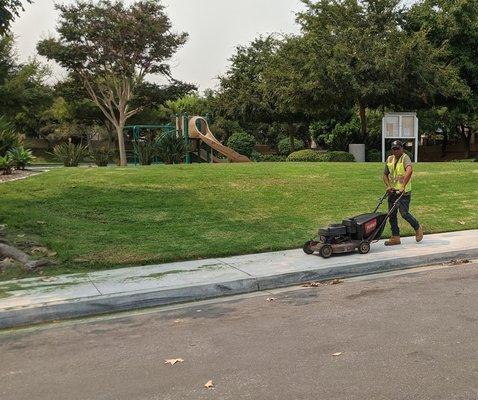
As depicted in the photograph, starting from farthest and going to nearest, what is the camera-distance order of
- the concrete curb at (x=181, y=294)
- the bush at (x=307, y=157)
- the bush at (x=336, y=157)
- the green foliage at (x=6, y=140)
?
the bush at (x=307, y=157) → the bush at (x=336, y=157) → the green foliage at (x=6, y=140) → the concrete curb at (x=181, y=294)

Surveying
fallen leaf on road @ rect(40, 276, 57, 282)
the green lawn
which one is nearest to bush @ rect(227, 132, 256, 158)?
the green lawn

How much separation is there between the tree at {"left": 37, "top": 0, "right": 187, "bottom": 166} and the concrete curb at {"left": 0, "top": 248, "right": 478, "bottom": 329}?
25.3m

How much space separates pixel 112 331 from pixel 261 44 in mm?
41048

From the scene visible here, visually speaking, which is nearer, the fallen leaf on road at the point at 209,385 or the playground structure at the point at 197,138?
the fallen leaf on road at the point at 209,385

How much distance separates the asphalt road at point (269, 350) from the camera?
13.2ft

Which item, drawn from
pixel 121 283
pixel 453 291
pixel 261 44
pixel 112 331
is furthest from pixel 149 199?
pixel 261 44

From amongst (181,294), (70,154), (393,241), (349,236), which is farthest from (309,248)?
(70,154)

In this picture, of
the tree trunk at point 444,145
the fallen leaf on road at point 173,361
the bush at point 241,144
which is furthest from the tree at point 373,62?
the fallen leaf on road at point 173,361

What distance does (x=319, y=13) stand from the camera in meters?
28.5

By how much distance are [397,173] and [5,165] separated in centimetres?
1163

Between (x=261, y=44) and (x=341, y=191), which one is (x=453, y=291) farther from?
(x=261, y=44)

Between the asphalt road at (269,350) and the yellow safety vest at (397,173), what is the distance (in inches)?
111

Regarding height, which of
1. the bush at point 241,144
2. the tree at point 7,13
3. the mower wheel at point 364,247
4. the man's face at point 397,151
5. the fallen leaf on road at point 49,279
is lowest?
the fallen leaf on road at point 49,279

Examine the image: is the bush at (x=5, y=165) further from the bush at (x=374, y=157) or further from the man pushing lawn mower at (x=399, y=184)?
the bush at (x=374, y=157)
